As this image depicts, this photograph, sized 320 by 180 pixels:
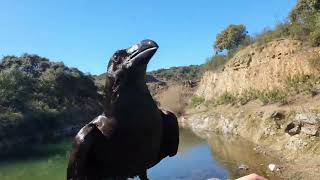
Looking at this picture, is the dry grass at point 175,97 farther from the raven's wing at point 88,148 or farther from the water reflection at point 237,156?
the raven's wing at point 88,148

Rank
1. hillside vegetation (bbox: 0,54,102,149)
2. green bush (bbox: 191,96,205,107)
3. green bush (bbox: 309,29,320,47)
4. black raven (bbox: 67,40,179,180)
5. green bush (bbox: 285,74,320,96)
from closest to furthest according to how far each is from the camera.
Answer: black raven (bbox: 67,40,179,180)
green bush (bbox: 285,74,320,96)
green bush (bbox: 309,29,320,47)
hillside vegetation (bbox: 0,54,102,149)
green bush (bbox: 191,96,205,107)

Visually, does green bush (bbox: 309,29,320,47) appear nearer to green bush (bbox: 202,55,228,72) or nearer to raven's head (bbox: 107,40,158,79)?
green bush (bbox: 202,55,228,72)

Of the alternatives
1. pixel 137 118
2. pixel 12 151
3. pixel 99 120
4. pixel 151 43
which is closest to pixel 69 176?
pixel 99 120

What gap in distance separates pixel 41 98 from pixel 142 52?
37.4 meters

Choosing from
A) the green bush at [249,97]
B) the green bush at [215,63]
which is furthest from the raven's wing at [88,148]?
the green bush at [215,63]

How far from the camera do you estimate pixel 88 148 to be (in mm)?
2916

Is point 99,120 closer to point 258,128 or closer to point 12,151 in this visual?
point 258,128

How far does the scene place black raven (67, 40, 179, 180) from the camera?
2809 mm

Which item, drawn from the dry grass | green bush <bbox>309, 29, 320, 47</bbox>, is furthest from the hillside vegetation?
green bush <bbox>309, 29, 320, 47</bbox>

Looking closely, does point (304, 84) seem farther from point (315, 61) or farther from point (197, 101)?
point (197, 101)

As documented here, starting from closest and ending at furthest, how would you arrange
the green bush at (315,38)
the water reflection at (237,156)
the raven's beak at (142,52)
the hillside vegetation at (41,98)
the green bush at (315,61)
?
1. the raven's beak at (142,52)
2. the water reflection at (237,156)
3. the green bush at (315,61)
4. the green bush at (315,38)
5. the hillside vegetation at (41,98)

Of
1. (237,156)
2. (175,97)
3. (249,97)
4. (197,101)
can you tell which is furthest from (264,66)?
(175,97)

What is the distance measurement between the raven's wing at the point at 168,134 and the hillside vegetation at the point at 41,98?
27855mm

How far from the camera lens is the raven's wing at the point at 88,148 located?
291cm
